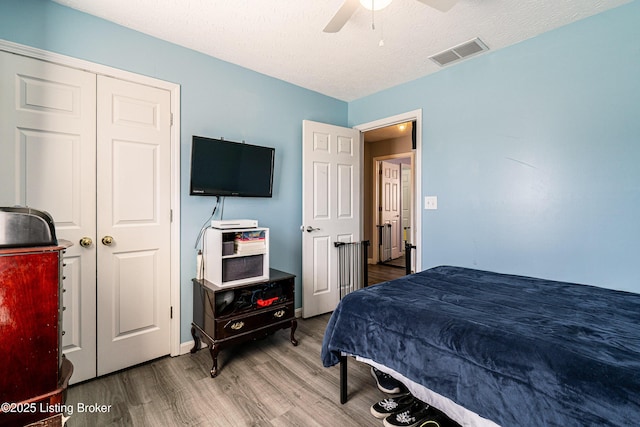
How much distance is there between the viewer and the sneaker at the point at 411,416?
61.9 inches

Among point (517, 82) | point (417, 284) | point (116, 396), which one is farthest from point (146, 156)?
point (517, 82)

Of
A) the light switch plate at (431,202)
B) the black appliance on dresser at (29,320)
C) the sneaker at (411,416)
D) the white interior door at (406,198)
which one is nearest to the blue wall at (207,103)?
the light switch plate at (431,202)

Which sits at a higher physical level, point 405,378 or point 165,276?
point 165,276

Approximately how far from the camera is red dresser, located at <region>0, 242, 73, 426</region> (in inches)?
38.4

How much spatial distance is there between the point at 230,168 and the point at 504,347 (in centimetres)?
229

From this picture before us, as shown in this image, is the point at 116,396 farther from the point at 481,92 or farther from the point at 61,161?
the point at 481,92

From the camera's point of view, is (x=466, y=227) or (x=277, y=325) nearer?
(x=277, y=325)

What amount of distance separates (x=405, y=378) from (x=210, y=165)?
208 cm

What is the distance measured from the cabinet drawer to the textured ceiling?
2192mm

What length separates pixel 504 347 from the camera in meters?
1.13

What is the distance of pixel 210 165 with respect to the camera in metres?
2.51

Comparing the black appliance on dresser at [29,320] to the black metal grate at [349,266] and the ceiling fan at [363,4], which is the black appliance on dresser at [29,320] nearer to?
the ceiling fan at [363,4]

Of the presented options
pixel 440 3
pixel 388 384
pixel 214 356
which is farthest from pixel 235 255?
pixel 440 3

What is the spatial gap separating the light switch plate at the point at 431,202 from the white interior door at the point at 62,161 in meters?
2.86
